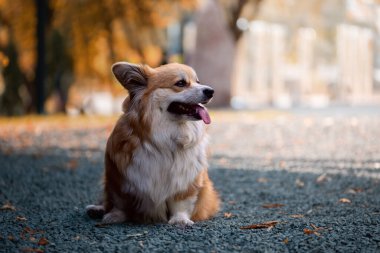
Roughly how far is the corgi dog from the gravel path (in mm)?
179

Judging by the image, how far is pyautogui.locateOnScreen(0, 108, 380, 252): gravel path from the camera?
3.06 metres

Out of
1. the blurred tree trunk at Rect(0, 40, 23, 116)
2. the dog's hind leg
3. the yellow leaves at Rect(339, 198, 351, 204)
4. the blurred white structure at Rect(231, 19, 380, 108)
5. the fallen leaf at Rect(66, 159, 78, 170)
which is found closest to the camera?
the dog's hind leg

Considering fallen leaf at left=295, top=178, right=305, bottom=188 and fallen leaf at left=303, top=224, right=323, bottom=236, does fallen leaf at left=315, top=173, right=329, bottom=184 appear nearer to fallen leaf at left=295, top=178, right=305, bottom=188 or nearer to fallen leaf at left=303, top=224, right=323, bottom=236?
fallen leaf at left=295, top=178, right=305, bottom=188

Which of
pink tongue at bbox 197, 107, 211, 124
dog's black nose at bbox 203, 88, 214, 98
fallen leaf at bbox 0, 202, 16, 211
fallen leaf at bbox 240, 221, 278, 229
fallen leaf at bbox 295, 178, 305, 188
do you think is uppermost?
dog's black nose at bbox 203, 88, 214, 98

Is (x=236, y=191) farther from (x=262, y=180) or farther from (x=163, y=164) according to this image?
(x=163, y=164)

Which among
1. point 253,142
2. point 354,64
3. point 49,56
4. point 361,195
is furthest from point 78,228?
point 354,64

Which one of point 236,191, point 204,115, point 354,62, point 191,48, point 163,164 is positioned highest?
point 191,48

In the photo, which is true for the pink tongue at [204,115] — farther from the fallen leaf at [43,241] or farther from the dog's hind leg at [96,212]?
the fallen leaf at [43,241]

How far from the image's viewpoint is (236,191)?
5199 millimetres

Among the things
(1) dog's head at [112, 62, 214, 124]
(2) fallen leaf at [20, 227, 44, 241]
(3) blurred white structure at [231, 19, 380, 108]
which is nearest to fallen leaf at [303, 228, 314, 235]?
(1) dog's head at [112, 62, 214, 124]

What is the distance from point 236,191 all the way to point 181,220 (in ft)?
5.69

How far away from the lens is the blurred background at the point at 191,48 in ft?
48.8

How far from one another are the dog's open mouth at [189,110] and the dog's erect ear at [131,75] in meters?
0.25

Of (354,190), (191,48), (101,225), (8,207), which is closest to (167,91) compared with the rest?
(101,225)
